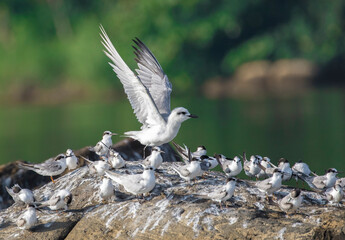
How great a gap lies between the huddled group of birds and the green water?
894 centimetres

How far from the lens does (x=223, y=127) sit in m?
27.9

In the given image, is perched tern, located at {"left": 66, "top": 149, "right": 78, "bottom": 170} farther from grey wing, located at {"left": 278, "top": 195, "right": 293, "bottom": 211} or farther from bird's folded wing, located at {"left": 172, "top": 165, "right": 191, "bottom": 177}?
A: grey wing, located at {"left": 278, "top": 195, "right": 293, "bottom": 211}

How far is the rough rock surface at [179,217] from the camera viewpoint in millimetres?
7695

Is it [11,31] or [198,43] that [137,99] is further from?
[11,31]

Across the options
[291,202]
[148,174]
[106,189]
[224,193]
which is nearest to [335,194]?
[291,202]

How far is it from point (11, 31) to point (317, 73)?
19290 mm

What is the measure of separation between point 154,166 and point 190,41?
3145cm

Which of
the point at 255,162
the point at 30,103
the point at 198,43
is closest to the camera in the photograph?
the point at 255,162

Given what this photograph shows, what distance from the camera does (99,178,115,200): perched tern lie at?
27.9ft

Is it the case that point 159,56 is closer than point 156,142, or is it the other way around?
point 156,142

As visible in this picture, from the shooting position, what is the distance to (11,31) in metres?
44.4

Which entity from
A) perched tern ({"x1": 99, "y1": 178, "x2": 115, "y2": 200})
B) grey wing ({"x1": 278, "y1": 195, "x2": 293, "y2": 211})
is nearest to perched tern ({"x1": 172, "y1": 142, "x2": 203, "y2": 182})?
perched tern ({"x1": 99, "y1": 178, "x2": 115, "y2": 200})

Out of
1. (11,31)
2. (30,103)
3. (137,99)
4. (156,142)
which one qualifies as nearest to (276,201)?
(156,142)

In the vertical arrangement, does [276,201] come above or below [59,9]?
below
